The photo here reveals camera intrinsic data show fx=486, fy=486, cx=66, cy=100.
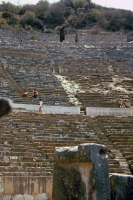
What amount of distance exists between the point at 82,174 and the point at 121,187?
2.43 feet

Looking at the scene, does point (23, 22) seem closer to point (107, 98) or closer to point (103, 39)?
point (103, 39)

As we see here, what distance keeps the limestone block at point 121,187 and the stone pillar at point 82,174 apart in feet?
1.31

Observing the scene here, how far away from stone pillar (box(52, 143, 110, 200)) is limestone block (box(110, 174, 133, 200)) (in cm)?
40

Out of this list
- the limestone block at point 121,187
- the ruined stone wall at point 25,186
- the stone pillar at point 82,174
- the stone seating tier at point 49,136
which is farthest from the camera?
the stone seating tier at point 49,136

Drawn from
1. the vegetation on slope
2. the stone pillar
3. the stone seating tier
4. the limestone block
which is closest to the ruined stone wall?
the stone seating tier

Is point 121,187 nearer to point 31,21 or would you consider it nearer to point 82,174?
point 82,174

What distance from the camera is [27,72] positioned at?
78.4 ft

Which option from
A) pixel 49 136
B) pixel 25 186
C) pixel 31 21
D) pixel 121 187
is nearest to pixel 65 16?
pixel 31 21

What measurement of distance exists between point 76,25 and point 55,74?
800 inches

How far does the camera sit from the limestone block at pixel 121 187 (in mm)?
5689

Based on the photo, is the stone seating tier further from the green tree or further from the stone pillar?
the green tree

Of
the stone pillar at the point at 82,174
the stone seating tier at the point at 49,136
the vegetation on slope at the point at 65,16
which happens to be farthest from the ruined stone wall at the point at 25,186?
the vegetation on slope at the point at 65,16

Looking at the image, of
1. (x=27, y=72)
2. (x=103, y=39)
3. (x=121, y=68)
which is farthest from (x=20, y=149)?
(x=103, y=39)

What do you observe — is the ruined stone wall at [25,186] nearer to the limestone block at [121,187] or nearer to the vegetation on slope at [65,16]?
the limestone block at [121,187]
